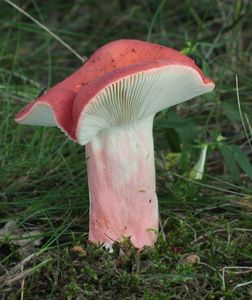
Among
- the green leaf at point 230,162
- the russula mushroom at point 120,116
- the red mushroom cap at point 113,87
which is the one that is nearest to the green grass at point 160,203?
the green leaf at point 230,162

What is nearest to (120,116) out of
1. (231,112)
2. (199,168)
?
(199,168)

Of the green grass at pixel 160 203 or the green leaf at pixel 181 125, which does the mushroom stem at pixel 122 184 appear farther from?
the green leaf at pixel 181 125

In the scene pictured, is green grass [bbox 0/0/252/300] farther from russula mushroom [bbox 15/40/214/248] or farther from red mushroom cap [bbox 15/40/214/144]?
red mushroom cap [bbox 15/40/214/144]

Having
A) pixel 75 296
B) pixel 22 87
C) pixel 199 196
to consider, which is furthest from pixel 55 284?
pixel 22 87

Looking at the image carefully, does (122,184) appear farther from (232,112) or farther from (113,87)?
(232,112)

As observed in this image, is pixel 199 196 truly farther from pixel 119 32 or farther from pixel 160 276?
pixel 119 32

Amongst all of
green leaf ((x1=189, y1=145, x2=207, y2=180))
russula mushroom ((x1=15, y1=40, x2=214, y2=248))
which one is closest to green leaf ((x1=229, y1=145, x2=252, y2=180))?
green leaf ((x1=189, y1=145, x2=207, y2=180))
